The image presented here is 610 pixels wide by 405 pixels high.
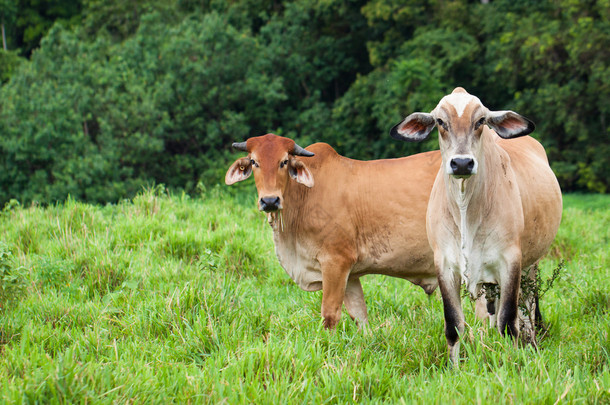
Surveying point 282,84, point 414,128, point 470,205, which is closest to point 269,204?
point 414,128

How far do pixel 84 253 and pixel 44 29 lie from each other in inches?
1340

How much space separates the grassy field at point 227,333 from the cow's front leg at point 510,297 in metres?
0.12

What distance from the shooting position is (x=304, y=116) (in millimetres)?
25219

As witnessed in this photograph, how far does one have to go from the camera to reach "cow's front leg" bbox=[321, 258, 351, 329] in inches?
200

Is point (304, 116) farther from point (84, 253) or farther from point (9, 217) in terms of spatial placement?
point (84, 253)

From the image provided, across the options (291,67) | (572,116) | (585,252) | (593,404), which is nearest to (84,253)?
(593,404)

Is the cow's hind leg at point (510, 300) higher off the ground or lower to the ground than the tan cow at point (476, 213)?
lower

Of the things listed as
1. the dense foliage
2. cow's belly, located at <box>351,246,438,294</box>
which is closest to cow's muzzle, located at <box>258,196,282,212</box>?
cow's belly, located at <box>351,246,438,294</box>

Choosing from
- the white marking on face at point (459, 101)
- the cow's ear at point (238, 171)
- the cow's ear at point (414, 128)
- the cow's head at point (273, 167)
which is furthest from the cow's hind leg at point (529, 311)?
the cow's ear at point (238, 171)

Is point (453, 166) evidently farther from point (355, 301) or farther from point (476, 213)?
point (355, 301)

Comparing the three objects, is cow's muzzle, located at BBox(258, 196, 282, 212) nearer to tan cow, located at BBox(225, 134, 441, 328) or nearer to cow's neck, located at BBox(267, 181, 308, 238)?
tan cow, located at BBox(225, 134, 441, 328)

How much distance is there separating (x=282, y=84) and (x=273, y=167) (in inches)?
836

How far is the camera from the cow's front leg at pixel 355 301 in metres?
5.44

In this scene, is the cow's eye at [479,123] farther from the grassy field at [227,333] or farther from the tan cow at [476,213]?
the grassy field at [227,333]
